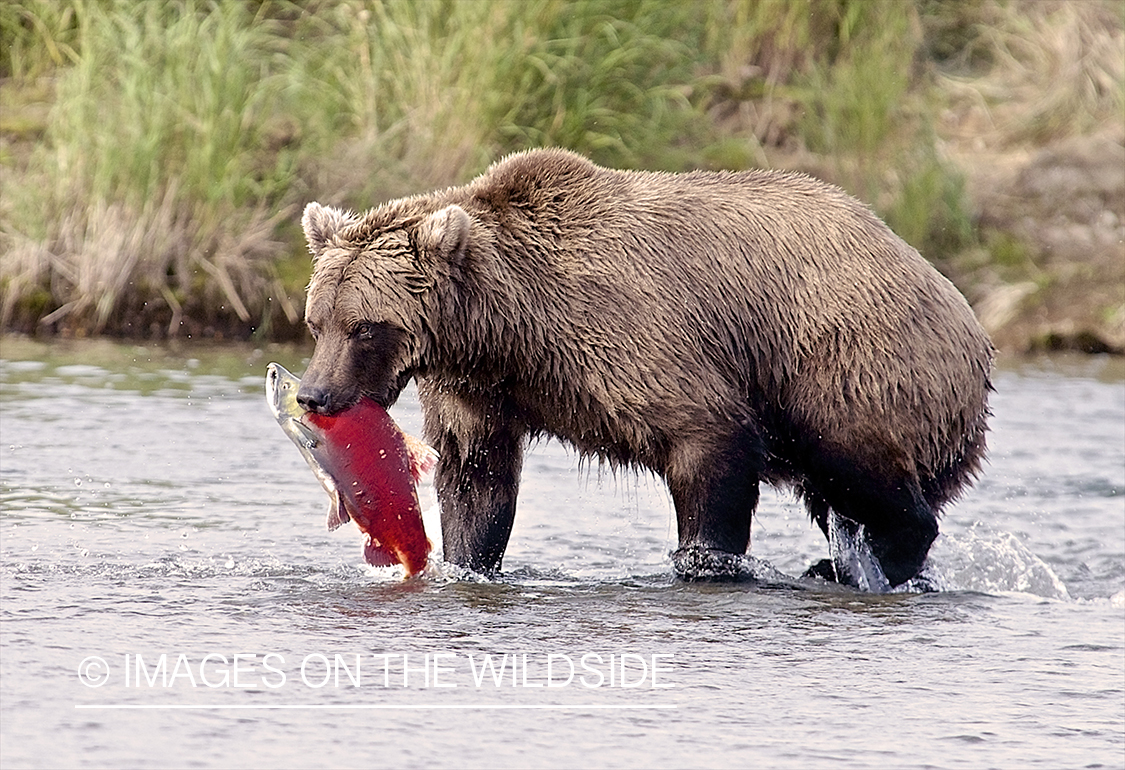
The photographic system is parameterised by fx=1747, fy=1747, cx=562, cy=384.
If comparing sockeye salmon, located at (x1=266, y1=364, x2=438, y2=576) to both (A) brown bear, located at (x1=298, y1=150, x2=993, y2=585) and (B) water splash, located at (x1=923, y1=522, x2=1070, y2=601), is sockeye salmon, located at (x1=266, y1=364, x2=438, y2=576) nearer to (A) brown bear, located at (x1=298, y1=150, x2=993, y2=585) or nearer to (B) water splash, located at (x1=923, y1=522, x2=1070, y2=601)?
(A) brown bear, located at (x1=298, y1=150, x2=993, y2=585)

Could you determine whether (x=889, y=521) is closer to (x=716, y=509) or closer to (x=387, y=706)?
(x=716, y=509)

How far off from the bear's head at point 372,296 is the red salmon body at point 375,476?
0.33 ft

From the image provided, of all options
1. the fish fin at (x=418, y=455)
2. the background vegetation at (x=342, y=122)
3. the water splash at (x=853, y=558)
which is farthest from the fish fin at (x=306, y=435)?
the background vegetation at (x=342, y=122)

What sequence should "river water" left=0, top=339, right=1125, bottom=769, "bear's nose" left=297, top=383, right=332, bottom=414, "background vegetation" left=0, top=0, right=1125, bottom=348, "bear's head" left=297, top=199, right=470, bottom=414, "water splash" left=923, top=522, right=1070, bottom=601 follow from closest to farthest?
"river water" left=0, top=339, right=1125, bottom=769
"bear's nose" left=297, top=383, right=332, bottom=414
"bear's head" left=297, top=199, right=470, bottom=414
"water splash" left=923, top=522, right=1070, bottom=601
"background vegetation" left=0, top=0, right=1125, bottom=348

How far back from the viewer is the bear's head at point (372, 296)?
5396 mm

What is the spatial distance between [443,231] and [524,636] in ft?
4.33

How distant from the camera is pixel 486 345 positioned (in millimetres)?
5727

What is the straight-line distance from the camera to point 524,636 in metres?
5.07

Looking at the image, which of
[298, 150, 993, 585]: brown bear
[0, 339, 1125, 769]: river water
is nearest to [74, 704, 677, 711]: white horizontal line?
[0, 339, 1125, 769]: river water

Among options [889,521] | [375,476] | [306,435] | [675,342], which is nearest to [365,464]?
[375,476]

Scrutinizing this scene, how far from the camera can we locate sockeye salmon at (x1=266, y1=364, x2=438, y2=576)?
18.0 ft

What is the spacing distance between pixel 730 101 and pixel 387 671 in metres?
10.2

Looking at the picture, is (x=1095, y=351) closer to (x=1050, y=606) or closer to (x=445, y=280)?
(x=1050, y=606)

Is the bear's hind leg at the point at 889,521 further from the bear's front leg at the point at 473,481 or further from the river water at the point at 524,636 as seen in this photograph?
the bear's front leg at the point at 473,481
